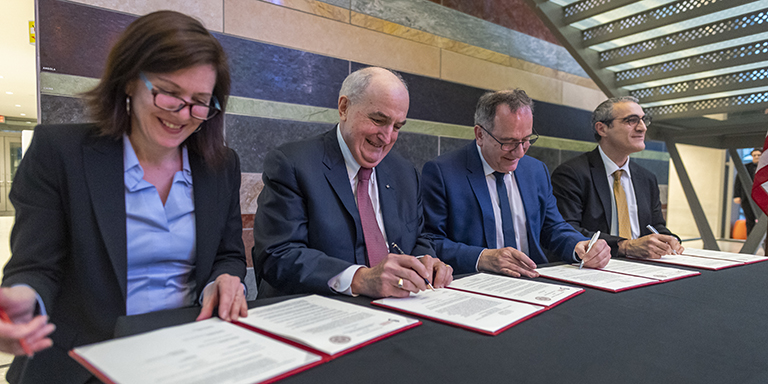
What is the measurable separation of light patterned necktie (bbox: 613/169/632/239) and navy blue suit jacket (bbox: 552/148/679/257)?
6cm

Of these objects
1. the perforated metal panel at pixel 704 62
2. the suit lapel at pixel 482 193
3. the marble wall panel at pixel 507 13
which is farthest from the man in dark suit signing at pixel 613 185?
the marble wall panel at pixel 507 13

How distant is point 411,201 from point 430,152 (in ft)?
5.15

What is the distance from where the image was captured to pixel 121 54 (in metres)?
1.22

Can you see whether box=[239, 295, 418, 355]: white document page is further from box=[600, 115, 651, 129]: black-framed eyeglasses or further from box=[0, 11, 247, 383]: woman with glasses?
box=[600, 115, 651, 129]: black-framed eyeglasses

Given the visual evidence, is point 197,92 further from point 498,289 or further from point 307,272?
point 498,289

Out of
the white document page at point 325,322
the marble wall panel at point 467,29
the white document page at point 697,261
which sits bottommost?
the white document page at point 697,261

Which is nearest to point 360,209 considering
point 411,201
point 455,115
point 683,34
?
point 411,201

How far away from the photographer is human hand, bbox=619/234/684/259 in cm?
200

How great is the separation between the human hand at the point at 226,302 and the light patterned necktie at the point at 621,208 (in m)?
2.48

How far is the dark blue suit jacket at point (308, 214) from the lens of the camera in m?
1.51

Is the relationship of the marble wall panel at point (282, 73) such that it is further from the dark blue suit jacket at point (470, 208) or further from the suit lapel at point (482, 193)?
the suit lapel at point (482, 193)

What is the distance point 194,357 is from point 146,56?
0.86m

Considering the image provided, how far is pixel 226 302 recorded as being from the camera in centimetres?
96

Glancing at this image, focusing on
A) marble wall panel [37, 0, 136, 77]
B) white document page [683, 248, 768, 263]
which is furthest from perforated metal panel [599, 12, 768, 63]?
marble wall panel [37, 0, 136, 77]
